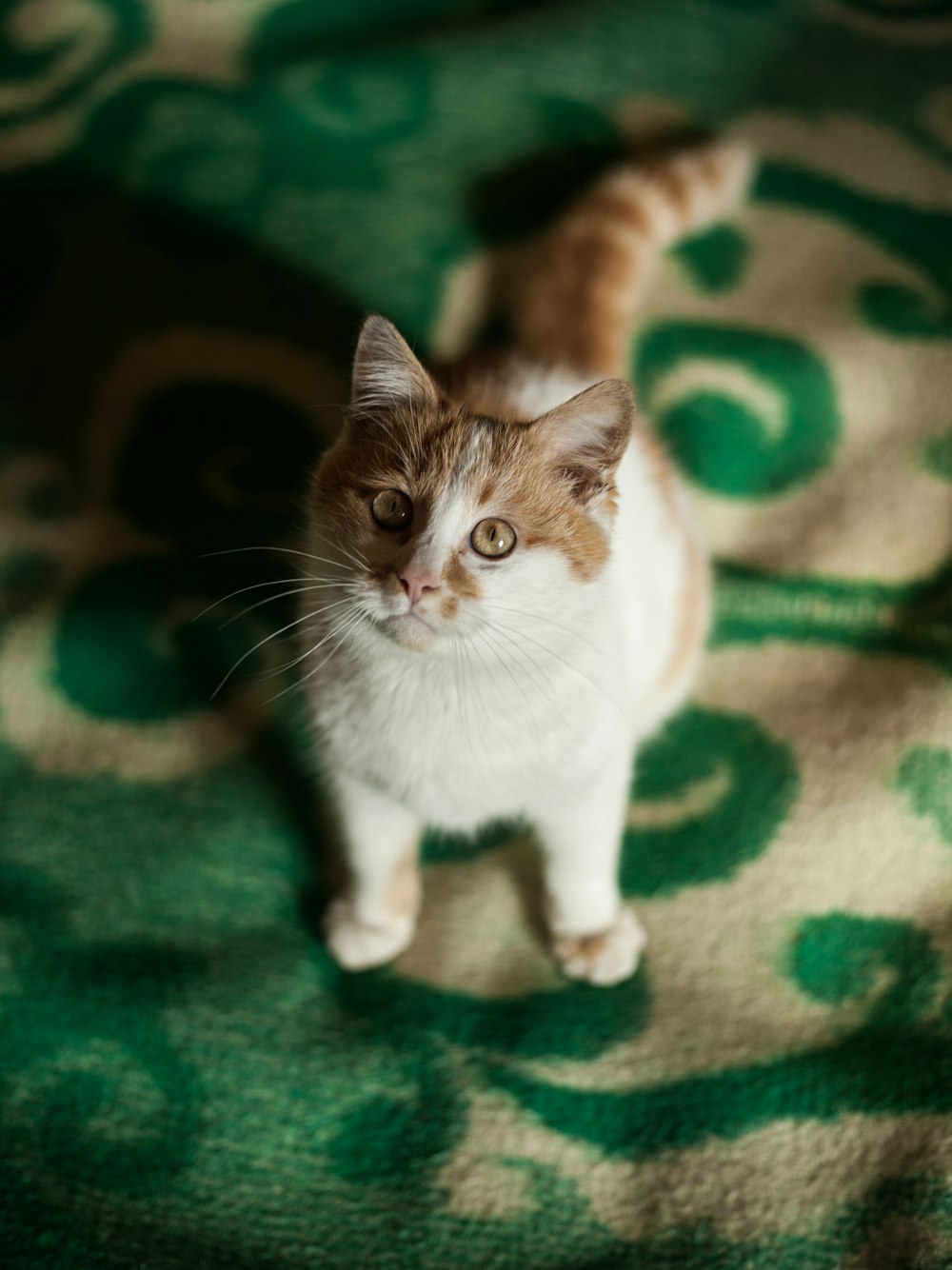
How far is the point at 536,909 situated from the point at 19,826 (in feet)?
2.18

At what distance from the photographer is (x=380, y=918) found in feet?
4.14

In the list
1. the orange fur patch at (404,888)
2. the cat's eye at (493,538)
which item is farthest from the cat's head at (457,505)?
the orange fur patch at (404,888)

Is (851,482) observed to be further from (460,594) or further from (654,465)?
(460,594)

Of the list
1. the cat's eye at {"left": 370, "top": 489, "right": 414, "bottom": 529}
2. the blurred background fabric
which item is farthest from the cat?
the blurred background fabric

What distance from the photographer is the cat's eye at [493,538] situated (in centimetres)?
98

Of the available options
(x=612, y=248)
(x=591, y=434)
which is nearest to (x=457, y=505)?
(x=591, y=434)

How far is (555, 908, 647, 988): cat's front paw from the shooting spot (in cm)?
124

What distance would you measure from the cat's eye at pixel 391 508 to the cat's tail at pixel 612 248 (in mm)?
→ 543

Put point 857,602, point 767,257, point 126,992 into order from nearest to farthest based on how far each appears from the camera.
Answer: point 126,992
point 857,602
point 767,257

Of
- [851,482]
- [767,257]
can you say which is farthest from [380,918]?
[767,257]

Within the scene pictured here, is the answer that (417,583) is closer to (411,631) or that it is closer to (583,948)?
(411,631)

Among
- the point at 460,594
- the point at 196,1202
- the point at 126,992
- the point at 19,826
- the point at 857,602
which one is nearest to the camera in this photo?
the point at 460,594

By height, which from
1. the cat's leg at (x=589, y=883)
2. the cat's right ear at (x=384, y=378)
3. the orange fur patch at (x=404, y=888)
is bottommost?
the orange fur patch at (x=404, y=888)

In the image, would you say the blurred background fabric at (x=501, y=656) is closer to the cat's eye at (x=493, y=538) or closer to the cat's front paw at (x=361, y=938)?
the cat's front paw at (x=361, y=938)
